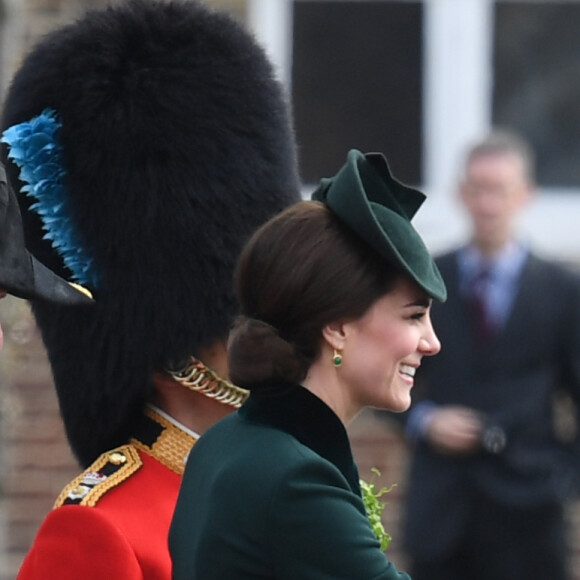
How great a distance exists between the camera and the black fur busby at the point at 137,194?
11.3ft

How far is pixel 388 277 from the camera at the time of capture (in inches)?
108

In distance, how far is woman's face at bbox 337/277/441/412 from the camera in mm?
2758

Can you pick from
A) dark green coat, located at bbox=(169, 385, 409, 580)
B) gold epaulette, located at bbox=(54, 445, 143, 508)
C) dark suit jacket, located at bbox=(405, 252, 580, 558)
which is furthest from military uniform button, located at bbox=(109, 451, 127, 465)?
dark suit jacket, located at bbox=(405, 252, 580, 558)

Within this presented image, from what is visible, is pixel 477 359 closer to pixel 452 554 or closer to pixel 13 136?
pixel 452 554

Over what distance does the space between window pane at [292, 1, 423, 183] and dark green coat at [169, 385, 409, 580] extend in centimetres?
493

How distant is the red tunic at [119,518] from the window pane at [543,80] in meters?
4.57

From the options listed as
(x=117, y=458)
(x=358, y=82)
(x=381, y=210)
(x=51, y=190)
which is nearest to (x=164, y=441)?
(x=117, y=458)

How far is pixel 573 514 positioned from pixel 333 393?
15.4 feet

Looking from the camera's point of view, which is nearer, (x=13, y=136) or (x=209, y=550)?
(x=209, y=550)

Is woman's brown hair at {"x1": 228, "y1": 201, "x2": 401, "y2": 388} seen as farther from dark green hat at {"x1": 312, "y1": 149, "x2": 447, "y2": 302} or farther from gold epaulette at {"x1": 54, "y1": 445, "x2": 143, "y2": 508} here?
gold epaulette at {"x1": 54, "y1": 445, "x2": 143, "y2": 508}

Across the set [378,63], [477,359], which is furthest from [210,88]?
[378,63]

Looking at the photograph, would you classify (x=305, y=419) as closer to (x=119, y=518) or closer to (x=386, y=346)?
(x=386, y=346)

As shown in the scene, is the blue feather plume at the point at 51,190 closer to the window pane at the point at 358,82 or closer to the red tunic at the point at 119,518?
the red tunic at the point at 119,518

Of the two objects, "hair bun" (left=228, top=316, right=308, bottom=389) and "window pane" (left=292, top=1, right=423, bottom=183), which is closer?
"hair bun" (left=228, top=316, right=308, bottom=389)
